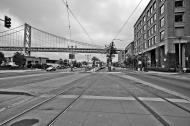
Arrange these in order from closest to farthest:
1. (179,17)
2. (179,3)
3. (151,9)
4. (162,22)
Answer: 1. (179,17)
2. (179,3)
3. (162,22)
4. (151,9)

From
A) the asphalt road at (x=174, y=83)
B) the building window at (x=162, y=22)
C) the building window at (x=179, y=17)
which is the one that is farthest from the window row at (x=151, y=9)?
the asphalt road at (x=174, y=83)

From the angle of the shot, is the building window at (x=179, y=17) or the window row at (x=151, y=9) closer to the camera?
the building window at (x=179, y=17)

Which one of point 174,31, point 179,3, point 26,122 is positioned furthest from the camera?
point 179,3

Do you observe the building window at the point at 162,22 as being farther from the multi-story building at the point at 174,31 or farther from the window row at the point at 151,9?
the window row at the point at 151,9

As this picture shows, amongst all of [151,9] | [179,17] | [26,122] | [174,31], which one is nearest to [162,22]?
[179,17]

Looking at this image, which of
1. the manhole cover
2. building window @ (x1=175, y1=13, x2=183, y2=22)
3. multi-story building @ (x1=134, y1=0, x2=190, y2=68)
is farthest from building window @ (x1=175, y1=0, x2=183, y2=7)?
the manhole cover

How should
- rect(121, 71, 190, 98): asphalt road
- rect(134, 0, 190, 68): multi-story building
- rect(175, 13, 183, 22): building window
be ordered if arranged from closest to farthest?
rect(121, 71, 190, 98): asphalt road, rect(134, 0, 190, 68): multi-story building, rect(175, 13, 183, 22): building window

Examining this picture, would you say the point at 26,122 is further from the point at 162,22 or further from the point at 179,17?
the point at 162,22

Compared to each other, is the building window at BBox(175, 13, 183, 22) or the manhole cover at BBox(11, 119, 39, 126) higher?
the building window at BBox(175, 13, 183, 22)

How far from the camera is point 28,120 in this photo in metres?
5.57

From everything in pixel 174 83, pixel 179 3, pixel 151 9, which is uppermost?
pixel 151 9

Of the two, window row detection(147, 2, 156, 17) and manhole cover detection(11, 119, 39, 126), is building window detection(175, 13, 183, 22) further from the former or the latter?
manhole cover detection(11, 119, 39, 126)

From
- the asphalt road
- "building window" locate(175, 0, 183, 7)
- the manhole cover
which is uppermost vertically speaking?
"building window" locate(175, 0, 183, 7)

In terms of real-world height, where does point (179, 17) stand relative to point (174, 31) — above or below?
above
